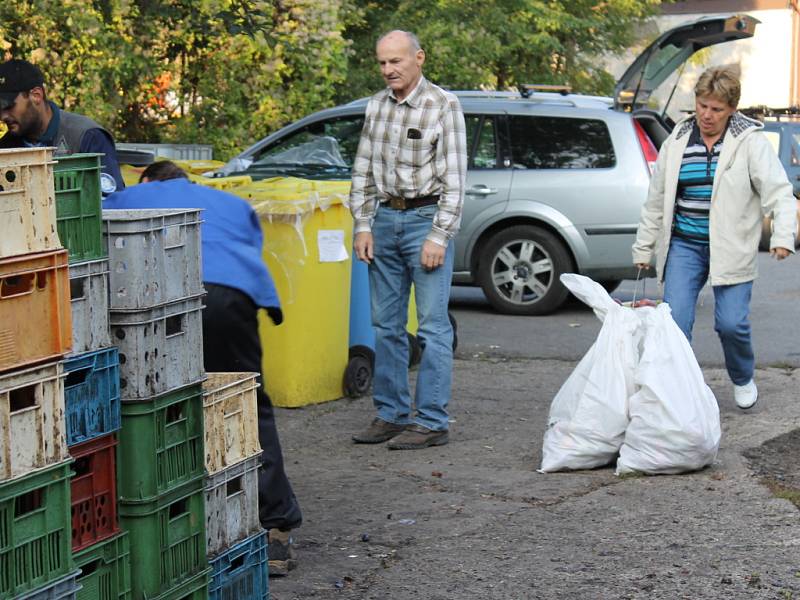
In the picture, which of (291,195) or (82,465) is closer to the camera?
(82,465)

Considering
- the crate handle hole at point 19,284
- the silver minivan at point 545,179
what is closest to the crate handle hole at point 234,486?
the crate handle hole at point 19,284

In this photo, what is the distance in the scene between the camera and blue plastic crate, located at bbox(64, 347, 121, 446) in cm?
→ 356

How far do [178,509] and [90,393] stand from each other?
0.51m

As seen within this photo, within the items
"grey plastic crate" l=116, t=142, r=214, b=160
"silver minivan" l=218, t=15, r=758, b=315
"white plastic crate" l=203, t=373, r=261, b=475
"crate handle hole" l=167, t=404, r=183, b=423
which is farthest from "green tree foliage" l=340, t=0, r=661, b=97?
"crate handle hole" l=167, t=404, r=183, b=423

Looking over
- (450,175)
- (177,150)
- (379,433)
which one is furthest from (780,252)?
(177,150)

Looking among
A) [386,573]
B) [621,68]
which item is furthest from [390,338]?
[621,68]

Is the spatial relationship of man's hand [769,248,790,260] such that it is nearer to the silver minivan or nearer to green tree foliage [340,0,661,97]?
the silver minivan

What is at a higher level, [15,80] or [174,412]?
[15,80]

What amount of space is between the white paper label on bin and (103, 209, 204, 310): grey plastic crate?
3.62 metres

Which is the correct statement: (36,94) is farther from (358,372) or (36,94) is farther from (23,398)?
(23,398)

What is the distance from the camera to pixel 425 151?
6.66 meters

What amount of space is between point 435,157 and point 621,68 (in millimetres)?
30549

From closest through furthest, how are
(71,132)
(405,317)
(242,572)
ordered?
(242,572), (71,132), (405,317)

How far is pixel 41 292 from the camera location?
3.40m
